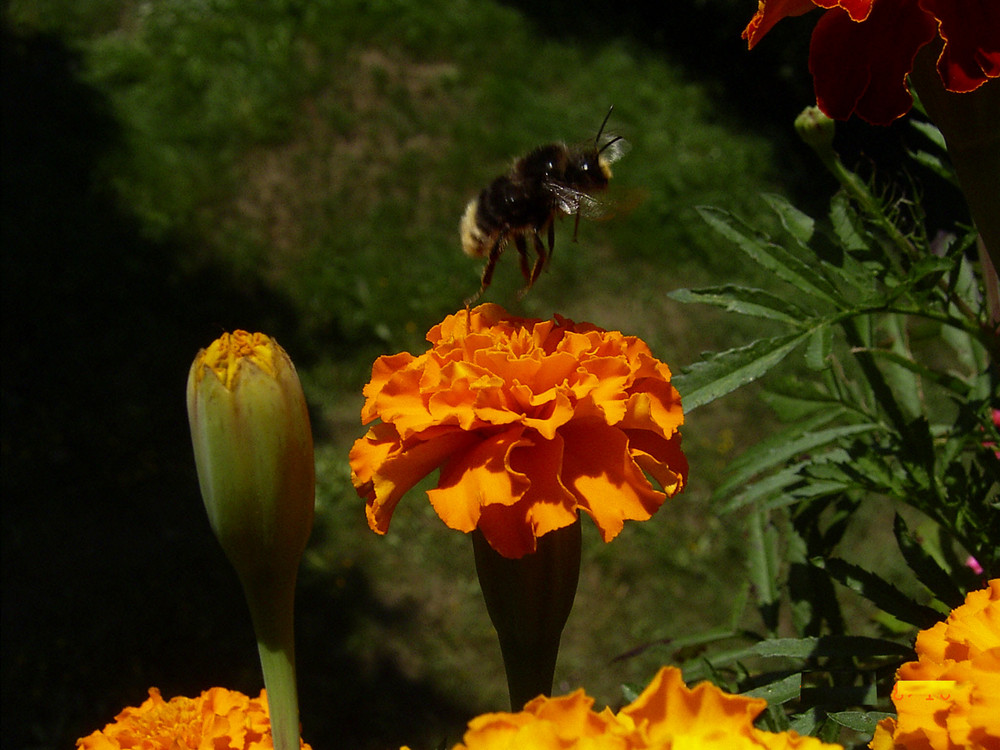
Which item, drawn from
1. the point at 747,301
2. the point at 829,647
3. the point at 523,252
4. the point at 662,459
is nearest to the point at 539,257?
the point at 523,252

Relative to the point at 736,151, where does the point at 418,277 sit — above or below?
below

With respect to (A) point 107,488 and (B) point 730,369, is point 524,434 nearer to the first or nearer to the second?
(B) point 730,369

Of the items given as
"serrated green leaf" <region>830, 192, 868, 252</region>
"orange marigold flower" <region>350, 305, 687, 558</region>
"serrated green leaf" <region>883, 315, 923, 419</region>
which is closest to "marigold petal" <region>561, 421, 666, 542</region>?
"orange marigold flower" <region>350, 305, 687, 558</region>

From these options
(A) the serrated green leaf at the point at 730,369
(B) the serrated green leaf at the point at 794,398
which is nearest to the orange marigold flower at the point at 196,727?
(A) the serrated green leaf at the point at 730,369

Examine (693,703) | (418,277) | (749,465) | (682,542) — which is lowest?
(693,703)

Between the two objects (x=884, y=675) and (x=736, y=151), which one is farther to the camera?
(x=736, y=151)

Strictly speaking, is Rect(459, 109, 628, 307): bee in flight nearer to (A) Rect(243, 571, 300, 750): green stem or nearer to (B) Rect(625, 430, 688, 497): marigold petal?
(B) Rect(625, 430, 688, 497): marigold petal

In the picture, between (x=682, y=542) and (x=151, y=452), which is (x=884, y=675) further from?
(x=151, y=452)

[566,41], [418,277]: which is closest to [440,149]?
[418,277]
